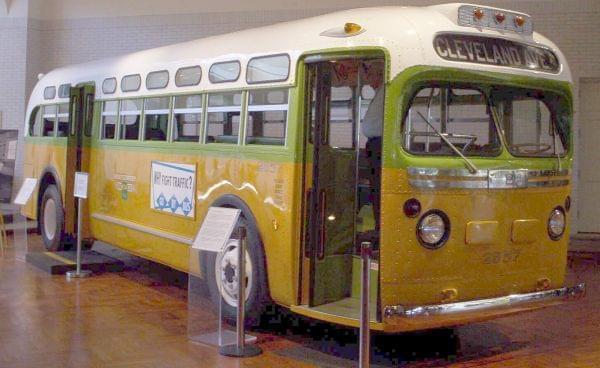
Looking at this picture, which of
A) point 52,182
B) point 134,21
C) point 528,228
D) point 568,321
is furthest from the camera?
point 134,21

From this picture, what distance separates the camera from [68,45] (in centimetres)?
1636

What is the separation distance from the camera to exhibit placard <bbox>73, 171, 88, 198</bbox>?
375 inches

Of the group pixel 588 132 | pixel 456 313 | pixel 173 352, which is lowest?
pixel 173 352

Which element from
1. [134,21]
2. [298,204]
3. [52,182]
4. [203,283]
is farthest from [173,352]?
[134,21]

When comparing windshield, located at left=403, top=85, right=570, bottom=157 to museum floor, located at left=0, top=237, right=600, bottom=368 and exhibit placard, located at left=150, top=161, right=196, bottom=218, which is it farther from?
exhibit placard, located at left=150, top=161, right=196, bottom=218

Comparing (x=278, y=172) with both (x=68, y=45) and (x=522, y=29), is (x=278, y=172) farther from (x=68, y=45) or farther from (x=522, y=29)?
(x=68, y=45)

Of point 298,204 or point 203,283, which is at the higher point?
point 298,204

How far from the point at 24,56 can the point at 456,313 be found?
1274 centimetres

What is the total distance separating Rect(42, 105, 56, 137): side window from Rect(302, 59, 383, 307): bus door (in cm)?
599

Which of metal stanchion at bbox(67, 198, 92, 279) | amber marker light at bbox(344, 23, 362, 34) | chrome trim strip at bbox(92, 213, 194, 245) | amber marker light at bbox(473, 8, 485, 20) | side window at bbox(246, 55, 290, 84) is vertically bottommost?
metal stanchion at bbox(67, 198, 92, 279)

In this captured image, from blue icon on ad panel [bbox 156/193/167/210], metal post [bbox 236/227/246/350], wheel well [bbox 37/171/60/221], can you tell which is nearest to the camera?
metal post [bbox 236/227/246/350]

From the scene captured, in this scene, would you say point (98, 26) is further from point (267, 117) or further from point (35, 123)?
point (267, 117)

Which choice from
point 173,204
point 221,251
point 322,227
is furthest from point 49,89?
point 322,227

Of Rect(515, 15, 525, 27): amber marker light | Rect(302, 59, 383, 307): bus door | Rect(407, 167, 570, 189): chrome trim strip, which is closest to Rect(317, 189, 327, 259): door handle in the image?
Rect(302, 59, 383, 307): bus door
